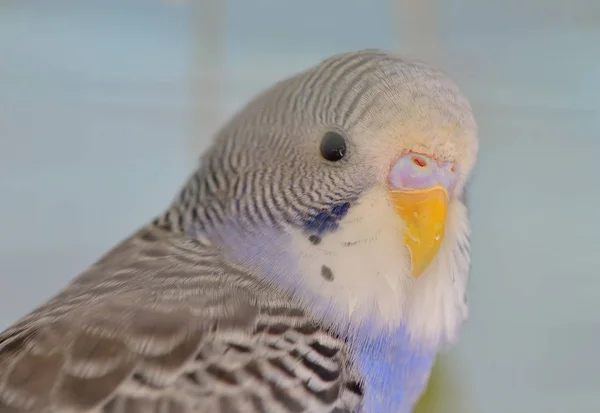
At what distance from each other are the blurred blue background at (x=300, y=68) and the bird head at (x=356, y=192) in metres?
0.65

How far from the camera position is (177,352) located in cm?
67

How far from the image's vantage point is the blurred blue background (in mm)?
1479

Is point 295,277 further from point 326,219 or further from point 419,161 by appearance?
point 419,161

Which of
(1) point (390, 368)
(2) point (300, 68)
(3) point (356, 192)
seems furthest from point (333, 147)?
(2) point (300, 68)

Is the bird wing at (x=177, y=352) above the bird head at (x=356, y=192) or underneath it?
underneath

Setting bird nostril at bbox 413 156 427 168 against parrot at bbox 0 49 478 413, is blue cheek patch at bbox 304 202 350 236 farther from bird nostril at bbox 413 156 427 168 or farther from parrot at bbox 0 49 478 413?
bird nostril at bbox 413 156 427 168

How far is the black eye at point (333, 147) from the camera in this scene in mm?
811

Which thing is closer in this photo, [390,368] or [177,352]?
[177,352]

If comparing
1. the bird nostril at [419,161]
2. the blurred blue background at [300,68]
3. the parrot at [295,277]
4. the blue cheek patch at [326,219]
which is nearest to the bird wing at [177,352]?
the parrot at [295,277]

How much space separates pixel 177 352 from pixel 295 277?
0.67ft

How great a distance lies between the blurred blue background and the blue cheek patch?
2.38 feet

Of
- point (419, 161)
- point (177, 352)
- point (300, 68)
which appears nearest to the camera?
point (177, 352)

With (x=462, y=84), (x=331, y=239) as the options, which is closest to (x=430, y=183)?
(x=331, y=239)

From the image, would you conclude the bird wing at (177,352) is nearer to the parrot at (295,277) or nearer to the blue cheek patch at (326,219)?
the parrot at (295,277)
